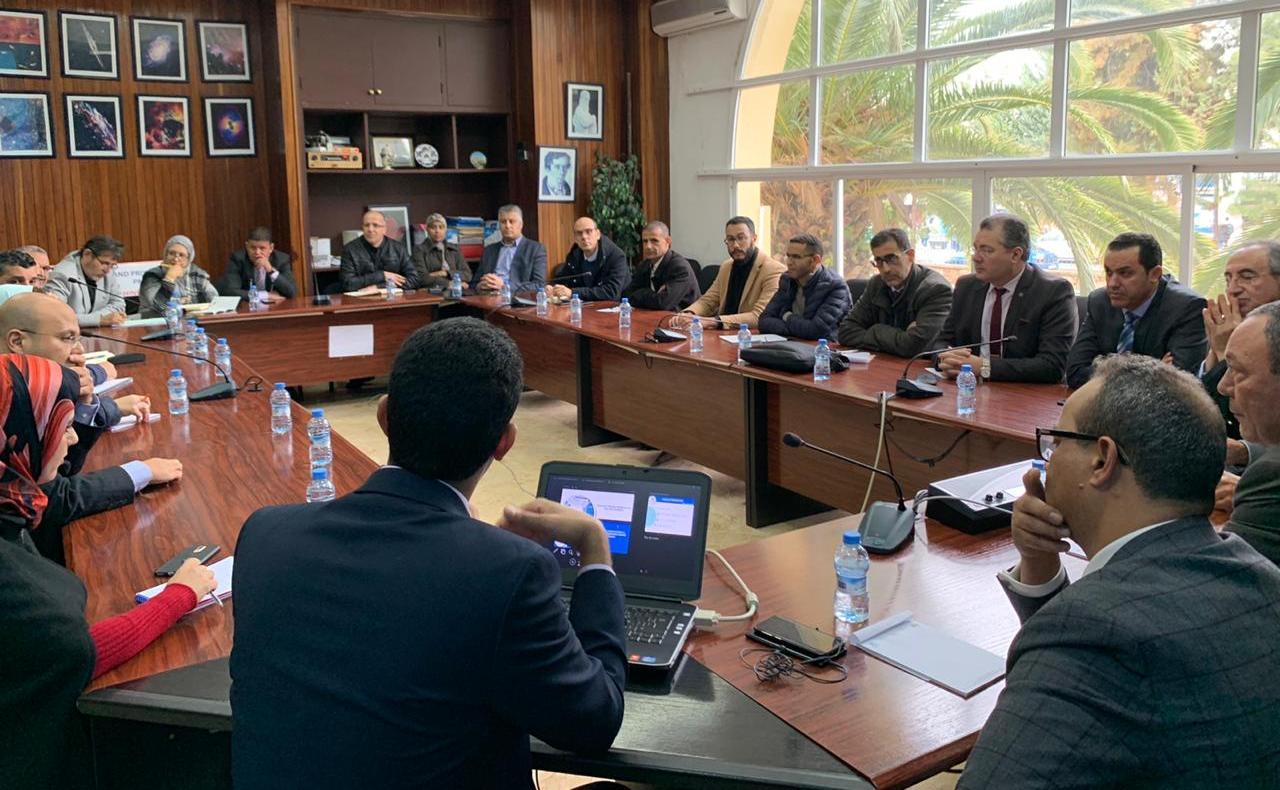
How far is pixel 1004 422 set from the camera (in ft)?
9.89

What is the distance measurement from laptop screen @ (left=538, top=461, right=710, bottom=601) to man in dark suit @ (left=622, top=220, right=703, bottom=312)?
15.3 ft

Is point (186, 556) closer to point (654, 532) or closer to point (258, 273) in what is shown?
point (654, 532)

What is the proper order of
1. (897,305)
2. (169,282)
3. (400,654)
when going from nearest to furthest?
1. (400,654)
2. (897,305)
3. (169,282)

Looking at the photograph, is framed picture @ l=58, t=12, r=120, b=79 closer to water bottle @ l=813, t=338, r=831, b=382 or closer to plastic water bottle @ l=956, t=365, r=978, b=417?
water bottle @ l=813, t=338, r=831, b=382

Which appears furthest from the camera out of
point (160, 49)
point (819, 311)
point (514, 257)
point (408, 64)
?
point (408, 64)

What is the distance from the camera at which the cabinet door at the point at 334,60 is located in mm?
7215

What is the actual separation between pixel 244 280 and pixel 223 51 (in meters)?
1.76

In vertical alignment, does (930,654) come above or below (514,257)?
below

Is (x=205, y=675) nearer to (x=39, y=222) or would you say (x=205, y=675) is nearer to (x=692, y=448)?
(x=692, y=448)

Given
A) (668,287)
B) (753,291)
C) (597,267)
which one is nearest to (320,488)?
(753,291)

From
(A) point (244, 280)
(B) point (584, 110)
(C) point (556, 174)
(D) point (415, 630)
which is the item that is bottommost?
(D) point (415, 630)

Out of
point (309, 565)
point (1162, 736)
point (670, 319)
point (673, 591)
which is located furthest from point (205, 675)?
point (670, 319)

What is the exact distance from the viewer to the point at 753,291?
18.9 ft

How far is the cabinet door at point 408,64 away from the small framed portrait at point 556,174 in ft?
2.96
